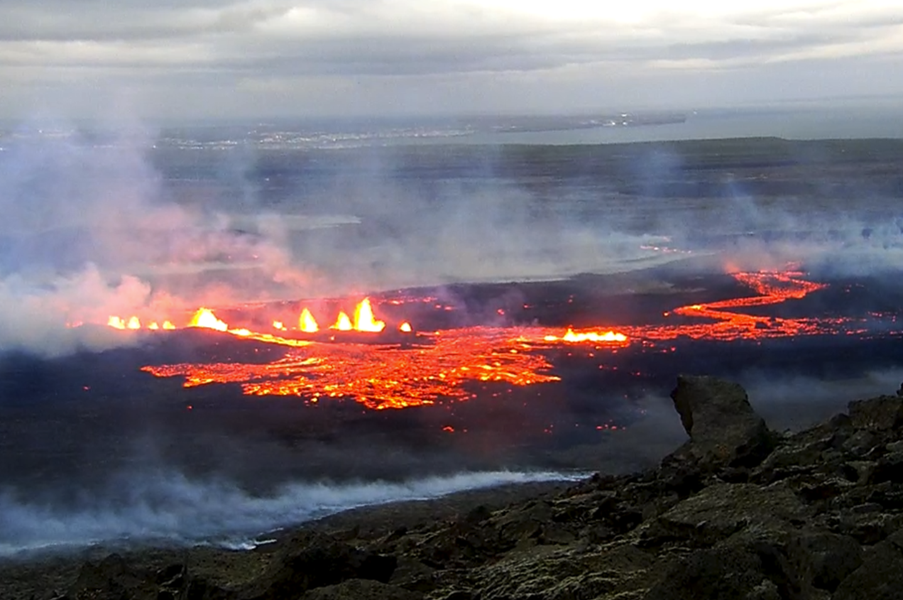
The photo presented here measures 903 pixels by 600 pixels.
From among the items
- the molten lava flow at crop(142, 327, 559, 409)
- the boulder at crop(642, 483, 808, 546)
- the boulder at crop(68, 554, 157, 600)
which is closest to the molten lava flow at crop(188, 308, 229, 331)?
the molten lava flow at crop(142, 327, 559, 409)

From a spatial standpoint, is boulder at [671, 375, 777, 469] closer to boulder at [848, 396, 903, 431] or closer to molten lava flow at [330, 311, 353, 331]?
boulder at [848, 396, 903, 431]

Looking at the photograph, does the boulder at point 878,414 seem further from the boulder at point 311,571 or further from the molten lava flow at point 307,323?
the molten lava flow at point 307,323

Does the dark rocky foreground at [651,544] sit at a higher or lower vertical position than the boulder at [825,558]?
lower

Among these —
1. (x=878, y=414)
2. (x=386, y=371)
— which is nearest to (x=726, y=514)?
(x=878, y=414)

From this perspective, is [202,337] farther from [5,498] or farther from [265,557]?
[265,557]

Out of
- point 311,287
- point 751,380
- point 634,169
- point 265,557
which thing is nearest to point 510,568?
point 265,557

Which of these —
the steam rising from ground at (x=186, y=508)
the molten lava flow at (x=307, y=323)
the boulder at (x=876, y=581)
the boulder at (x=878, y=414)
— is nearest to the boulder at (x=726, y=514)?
the boulder at (x=876, y=581)
